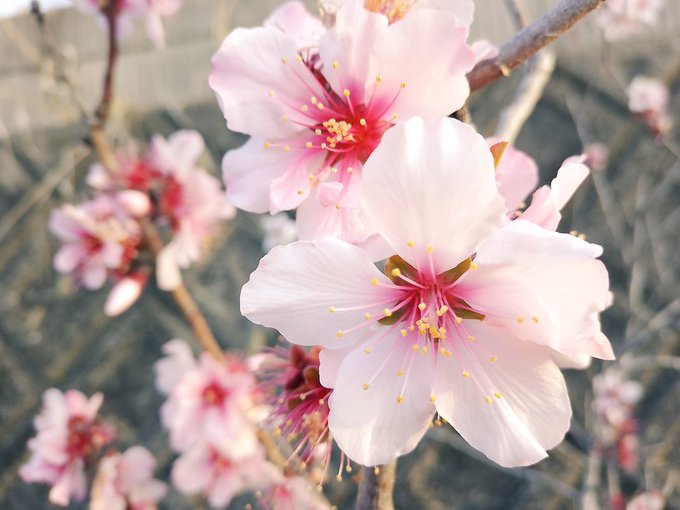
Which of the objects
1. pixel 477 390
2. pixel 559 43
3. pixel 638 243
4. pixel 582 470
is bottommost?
pixel 582 470

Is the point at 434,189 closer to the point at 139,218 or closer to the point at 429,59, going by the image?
the point at 429,59

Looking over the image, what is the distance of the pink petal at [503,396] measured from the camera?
32 cm

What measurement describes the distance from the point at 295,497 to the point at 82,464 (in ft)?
1.52

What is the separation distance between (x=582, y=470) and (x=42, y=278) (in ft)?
4.67

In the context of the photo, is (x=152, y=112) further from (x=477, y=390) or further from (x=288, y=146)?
(x=477, y=390)

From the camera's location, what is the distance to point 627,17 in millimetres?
1411

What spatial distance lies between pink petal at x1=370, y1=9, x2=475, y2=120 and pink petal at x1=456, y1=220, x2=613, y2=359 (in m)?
0.10

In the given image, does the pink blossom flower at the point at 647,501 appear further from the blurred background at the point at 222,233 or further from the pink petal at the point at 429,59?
the pink petal at the point at 429,59

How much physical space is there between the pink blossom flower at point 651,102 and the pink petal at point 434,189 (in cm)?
138

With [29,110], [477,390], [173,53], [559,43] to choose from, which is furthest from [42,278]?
[559,43]

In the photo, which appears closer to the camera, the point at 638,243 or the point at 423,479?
the point at 423,479

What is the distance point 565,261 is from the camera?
285 mm

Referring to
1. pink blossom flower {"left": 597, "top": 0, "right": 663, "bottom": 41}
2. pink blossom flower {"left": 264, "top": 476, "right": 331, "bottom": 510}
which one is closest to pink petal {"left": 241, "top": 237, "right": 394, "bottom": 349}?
pink blossom flower {"left": 264, "top": 476, "right": 331, "bottom": 510}

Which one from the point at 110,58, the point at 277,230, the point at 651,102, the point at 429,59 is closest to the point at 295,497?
the point at 429,59
